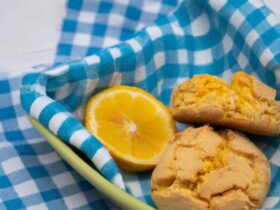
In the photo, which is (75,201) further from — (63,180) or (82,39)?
(82,39)

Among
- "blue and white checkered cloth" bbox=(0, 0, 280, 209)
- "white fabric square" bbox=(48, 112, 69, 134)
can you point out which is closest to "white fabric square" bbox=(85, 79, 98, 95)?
"blue and white checkered cloth" bbox=(0, 0, 280, 209)

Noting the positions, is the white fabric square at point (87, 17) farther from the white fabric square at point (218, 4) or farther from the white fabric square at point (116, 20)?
the white fabric square at point (218, 4)

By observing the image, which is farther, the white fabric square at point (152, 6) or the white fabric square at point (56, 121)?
the white fabric square at point (152, 6)

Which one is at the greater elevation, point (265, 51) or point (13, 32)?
point (265, 51)

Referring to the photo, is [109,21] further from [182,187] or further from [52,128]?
[182,187]

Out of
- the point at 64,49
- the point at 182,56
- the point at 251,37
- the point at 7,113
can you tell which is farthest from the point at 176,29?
the point at 7,113

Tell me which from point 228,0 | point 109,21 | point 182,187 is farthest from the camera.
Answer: point 109,21

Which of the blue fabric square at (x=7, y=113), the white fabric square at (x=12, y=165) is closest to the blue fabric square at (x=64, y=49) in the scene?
the blue fabric square at (x=7, y=113)

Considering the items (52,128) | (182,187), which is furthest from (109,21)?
(182,187)
